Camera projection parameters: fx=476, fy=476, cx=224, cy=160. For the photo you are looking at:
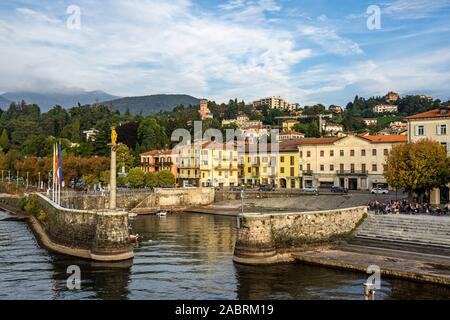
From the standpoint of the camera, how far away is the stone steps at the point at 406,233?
32.2m

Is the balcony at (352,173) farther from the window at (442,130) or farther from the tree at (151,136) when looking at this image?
the tree at (151,136)

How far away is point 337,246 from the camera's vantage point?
1415 inches

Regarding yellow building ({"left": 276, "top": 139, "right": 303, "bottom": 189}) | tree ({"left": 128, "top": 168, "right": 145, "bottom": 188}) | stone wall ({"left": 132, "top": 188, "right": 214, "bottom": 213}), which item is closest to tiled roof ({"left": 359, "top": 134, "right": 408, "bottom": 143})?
yellow building ({"left": 276, "top": 139, "right": 303, "bottom": 189})

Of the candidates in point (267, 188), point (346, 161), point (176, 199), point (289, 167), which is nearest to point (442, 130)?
point (346, 161)

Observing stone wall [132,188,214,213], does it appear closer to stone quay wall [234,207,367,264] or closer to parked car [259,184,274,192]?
parked car [259,184,274,192]

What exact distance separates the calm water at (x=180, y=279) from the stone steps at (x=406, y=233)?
640cm

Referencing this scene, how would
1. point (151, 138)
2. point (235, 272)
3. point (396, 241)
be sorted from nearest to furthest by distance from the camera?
1. point (235, 272)
2. point (396, 241)
3. point (151, 138)

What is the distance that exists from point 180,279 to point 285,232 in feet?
30.2

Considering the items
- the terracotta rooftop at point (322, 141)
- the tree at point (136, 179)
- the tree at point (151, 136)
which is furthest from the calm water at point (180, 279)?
the tree at point (151, 136)

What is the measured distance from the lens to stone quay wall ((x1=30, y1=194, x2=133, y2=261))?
34.2m

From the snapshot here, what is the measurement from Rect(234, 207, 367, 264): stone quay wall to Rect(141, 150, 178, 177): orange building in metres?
60.7
